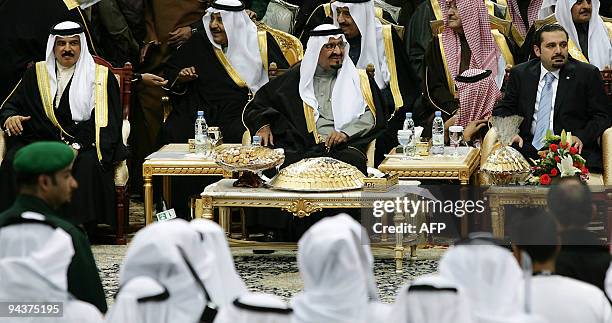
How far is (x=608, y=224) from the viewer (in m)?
10.9

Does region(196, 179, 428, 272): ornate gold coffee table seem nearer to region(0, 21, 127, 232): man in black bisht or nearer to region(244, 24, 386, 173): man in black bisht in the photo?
region(244, 24, 386, 173): man in black bisht

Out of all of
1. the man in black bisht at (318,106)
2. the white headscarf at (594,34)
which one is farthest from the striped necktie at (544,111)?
the man in black bisht at (318,106)

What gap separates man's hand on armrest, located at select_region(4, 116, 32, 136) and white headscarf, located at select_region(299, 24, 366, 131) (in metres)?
2.19

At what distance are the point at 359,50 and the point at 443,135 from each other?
5.24ft

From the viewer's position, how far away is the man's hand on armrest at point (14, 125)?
467 inches

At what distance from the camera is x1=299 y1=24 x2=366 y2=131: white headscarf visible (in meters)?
12.0

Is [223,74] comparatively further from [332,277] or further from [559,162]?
[332,277]

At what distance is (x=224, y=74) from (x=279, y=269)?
2640mm

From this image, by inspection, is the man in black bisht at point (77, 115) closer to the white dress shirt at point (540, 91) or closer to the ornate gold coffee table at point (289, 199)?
the ornate gold coffee table at point (289, 199)

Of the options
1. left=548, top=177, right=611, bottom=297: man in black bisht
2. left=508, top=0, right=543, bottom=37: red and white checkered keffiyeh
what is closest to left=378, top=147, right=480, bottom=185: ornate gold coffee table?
left=508, top=0, right=543, bottom=37: red and white checkered keffiyeh

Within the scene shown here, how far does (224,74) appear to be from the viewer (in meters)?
13.0

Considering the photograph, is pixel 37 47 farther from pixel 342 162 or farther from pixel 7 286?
pixel 7 286

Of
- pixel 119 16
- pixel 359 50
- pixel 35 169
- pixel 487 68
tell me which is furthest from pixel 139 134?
pixel 35 169

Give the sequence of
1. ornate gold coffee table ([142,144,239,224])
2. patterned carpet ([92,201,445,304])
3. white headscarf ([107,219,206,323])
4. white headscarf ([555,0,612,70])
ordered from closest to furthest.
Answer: white headscarf ([107,219,206,323]) < patterned carpet ([92,201,445,304]) < ornate gold coffee table ([142,144,239,224]) < white headscarf ([555,0,612,70])
